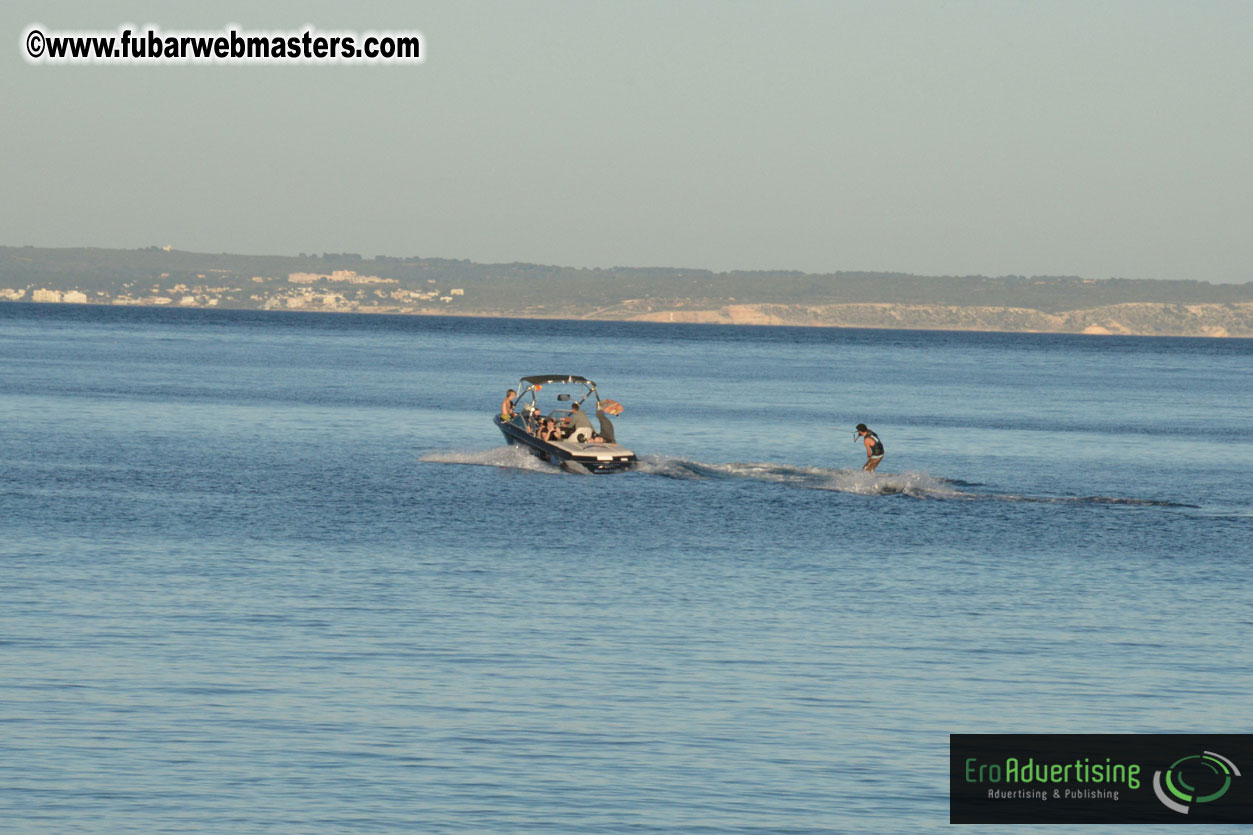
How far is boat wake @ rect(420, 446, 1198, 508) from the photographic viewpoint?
38.6m

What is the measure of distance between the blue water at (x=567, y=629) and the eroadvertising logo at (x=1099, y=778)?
0.37 m

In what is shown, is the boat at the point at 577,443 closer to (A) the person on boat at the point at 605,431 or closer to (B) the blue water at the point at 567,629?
(A) the person on boat at the point at 605,431

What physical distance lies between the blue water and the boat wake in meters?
0.19

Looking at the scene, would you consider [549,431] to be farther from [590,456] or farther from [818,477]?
[818,477]

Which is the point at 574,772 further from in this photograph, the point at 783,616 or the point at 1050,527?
the point at 1050,527

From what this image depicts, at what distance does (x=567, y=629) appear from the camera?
825 inches

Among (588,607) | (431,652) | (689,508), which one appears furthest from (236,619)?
(689,508)

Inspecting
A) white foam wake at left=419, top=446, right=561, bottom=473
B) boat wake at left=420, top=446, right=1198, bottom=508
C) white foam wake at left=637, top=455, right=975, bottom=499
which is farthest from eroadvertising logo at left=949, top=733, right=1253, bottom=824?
white foam wake at left=419, top=446, right=561, bottom=473

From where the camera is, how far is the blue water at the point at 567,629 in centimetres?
1438

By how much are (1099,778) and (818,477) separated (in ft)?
87.2

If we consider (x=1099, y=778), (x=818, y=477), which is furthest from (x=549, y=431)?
(x=1099, y=778)

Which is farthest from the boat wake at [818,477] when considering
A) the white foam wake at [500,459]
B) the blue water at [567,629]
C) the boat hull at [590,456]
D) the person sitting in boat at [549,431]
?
the person sitting in boat at [549,431]

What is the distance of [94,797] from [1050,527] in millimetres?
23989

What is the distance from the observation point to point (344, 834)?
13078 millimetres
